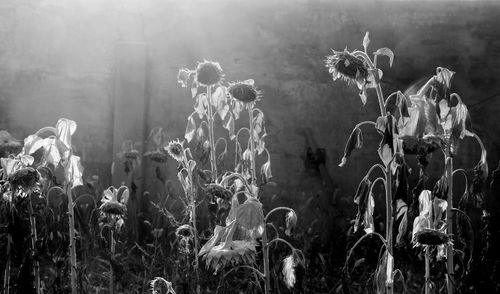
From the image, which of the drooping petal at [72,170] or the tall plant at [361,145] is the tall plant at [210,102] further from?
the tall plant at [361,145]

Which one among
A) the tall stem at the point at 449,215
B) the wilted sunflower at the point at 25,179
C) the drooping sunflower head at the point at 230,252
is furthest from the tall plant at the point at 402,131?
the wilted sunflower at the point at 25,179

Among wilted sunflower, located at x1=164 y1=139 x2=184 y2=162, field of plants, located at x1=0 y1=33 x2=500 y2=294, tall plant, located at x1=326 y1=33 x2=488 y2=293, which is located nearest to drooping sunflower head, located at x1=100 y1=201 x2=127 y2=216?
field of plants, located at x1=0 y1=33 x2=500 y2=294

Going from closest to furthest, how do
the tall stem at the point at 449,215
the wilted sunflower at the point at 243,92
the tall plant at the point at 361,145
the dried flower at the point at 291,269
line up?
the tall plant at the point at 361,145 < the dried flower at the point at 291,269 < the tall stem at the point at 449,215 < the wilted sunflower at the point at 243,92

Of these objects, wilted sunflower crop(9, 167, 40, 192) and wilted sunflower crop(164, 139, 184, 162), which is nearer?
wilted sunflower crop(9, 167, 40, 192)

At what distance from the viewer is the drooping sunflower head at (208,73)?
13.0 ft

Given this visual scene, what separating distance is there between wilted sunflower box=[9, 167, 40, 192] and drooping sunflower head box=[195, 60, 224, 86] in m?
1.27

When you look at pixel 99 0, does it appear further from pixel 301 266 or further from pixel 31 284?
pixel 301 266

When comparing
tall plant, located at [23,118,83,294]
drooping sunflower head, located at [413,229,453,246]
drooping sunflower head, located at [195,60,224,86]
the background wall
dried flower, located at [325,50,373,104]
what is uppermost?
the background wall

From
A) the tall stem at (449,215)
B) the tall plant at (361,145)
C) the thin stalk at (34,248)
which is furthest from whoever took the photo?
the thin stalk at (34,248)

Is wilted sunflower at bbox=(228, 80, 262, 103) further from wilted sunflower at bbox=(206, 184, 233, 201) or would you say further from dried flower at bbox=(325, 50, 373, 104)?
dried flower at bbox=(325, 50, 373, 104)

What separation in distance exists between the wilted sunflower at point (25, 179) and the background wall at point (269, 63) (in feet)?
9.70

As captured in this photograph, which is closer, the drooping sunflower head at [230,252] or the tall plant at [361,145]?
the drooping sunflower head at [230,252]

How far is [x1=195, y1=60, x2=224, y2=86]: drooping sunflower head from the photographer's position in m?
3.95

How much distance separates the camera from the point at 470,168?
5.92 meters
